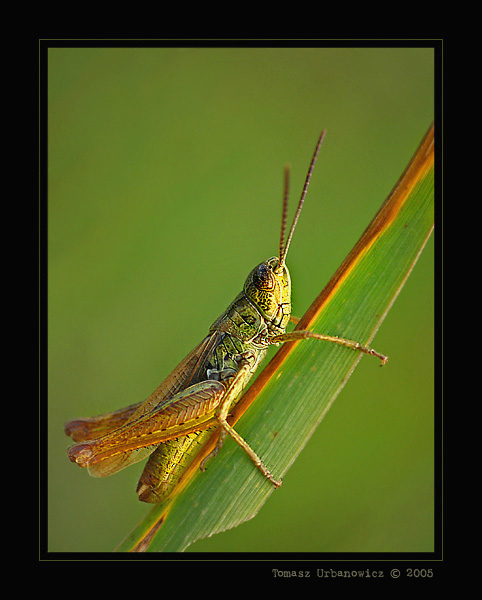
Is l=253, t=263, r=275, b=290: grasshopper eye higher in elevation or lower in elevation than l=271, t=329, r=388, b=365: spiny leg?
higher

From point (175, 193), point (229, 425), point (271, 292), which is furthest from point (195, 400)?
point (175, 193)

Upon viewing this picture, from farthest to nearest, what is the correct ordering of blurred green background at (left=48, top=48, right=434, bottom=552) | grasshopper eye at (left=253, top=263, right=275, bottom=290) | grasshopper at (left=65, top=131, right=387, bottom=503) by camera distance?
1. blurred green background at (left=48, top=48, right=434, bottom=552)
2. grasshopper eye at (left=253, top=263, right=275, bottom=290)
3. grasshopper at (left=65, top=131, right=387, bottom=503)

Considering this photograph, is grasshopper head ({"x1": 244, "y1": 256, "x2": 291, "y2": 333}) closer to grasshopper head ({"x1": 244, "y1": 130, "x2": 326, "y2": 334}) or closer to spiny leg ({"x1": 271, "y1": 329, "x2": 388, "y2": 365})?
grasshopper head ({"x1": 244, "y1": 130, "x2": 326, "y2": 334})

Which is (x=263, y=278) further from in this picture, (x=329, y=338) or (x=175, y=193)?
(x=175, y=193)

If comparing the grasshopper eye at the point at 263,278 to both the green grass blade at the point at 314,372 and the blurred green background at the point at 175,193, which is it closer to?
the blurred green background at the point at 175,193

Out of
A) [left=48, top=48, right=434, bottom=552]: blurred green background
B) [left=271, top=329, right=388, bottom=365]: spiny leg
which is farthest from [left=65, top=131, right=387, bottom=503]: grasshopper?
[left=48, top=48, right=434, bottom=552]: blurred green background

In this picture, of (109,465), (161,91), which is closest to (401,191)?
(109,465)

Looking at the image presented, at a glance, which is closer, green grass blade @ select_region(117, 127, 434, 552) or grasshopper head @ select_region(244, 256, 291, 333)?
green grass blade @ select_region(117, 127, 434, 552)
